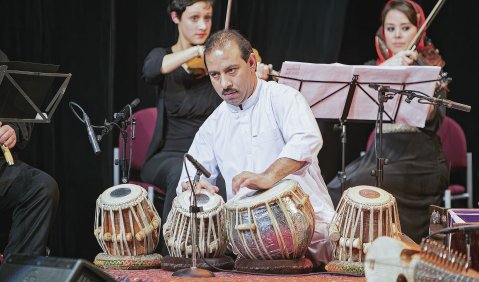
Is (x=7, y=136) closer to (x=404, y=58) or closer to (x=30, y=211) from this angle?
(x=30, y=211)

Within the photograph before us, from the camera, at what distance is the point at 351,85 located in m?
4.72

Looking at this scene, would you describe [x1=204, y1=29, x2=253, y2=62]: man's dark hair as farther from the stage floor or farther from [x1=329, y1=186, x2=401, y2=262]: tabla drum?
the stage floor

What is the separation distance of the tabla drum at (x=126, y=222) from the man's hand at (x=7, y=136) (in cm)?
66

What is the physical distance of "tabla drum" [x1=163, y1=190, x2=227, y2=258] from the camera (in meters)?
3.98

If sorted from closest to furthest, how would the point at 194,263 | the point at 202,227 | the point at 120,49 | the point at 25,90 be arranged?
the point at 194,263
the point at 202,227
the point at 25,90
the point at 120,49

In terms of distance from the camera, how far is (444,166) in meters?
5.66

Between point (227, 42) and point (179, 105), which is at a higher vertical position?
point (227, 42)

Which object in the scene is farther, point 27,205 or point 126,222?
point 27,205

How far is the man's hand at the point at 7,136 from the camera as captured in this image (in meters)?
4.45

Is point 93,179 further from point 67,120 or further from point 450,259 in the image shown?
point 450,259

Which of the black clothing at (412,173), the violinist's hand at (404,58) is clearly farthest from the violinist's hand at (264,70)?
the black clothing at (412,173)

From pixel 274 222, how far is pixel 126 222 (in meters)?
0.85

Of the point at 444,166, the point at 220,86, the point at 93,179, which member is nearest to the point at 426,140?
the point at 444,166

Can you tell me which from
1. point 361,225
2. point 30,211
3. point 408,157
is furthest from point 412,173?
point 30,211
